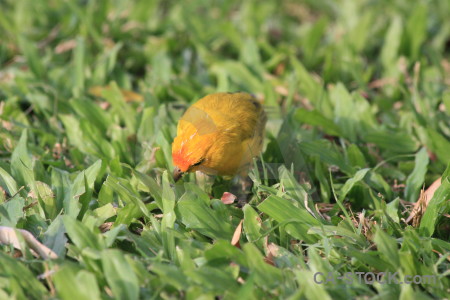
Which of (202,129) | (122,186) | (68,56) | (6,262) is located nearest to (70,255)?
(6,262)

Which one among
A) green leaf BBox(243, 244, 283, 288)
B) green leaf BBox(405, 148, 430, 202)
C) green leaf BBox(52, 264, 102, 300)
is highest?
green leaf BBox(52, 264, 102, 300)

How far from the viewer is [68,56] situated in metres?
4.32

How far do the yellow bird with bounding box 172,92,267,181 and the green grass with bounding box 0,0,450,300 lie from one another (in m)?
0.12

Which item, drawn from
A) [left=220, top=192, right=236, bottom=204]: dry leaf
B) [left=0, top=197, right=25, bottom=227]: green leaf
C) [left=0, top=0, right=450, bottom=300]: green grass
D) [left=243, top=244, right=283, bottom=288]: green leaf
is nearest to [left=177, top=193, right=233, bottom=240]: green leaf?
[left=0, top=0, right=450, bottom=300]: green grass

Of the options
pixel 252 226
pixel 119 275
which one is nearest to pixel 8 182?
pixel 119 275

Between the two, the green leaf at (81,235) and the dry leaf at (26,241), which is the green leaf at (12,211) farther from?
the green leaf at (81,235)

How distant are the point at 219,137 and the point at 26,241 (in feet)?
3.30

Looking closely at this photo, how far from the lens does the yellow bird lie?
2.73 metres

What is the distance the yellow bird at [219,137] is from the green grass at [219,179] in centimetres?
12

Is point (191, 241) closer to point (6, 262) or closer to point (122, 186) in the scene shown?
point (122, 186)

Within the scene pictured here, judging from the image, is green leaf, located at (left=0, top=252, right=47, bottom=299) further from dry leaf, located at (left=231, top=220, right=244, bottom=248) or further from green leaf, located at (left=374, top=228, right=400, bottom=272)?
green leaf, located at (left=374, top=228, right=400, bottom=272)

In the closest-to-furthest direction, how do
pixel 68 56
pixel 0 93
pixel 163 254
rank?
1. pixel 163 254
2. pixel 0 93
3. pixel 68 56

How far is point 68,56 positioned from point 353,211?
8.31 feet

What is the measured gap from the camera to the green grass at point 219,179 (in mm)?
2223
